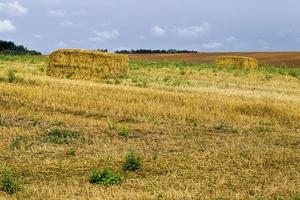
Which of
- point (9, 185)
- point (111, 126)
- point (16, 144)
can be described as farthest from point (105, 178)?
point (111, 126)

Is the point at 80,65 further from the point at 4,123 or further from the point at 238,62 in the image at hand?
the point at 238,62

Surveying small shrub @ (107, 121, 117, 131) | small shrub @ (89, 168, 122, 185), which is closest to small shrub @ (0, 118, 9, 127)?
small shrub @ (107, 121, 117, 131)

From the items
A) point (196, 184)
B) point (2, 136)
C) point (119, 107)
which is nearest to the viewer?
point (196, 184)

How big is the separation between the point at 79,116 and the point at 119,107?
1.63 metres

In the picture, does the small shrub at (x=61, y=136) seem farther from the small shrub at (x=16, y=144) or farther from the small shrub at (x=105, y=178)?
the small shrub at (x=105, y=178)

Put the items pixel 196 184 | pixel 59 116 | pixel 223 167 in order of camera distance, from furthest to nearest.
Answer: pixel 59 116
pixel 223 167
pixel 196 184

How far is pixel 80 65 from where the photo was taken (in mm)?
32500

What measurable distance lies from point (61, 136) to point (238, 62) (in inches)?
1481

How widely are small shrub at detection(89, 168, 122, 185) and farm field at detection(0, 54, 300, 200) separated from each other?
118 mm

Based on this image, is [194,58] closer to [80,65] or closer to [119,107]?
[80,65]

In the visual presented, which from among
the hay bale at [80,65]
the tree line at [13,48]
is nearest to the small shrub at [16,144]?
the hay bale at [80,65]

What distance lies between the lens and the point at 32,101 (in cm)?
1927

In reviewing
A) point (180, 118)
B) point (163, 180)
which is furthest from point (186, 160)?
point (180, 118)

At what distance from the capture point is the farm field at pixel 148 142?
973cm
